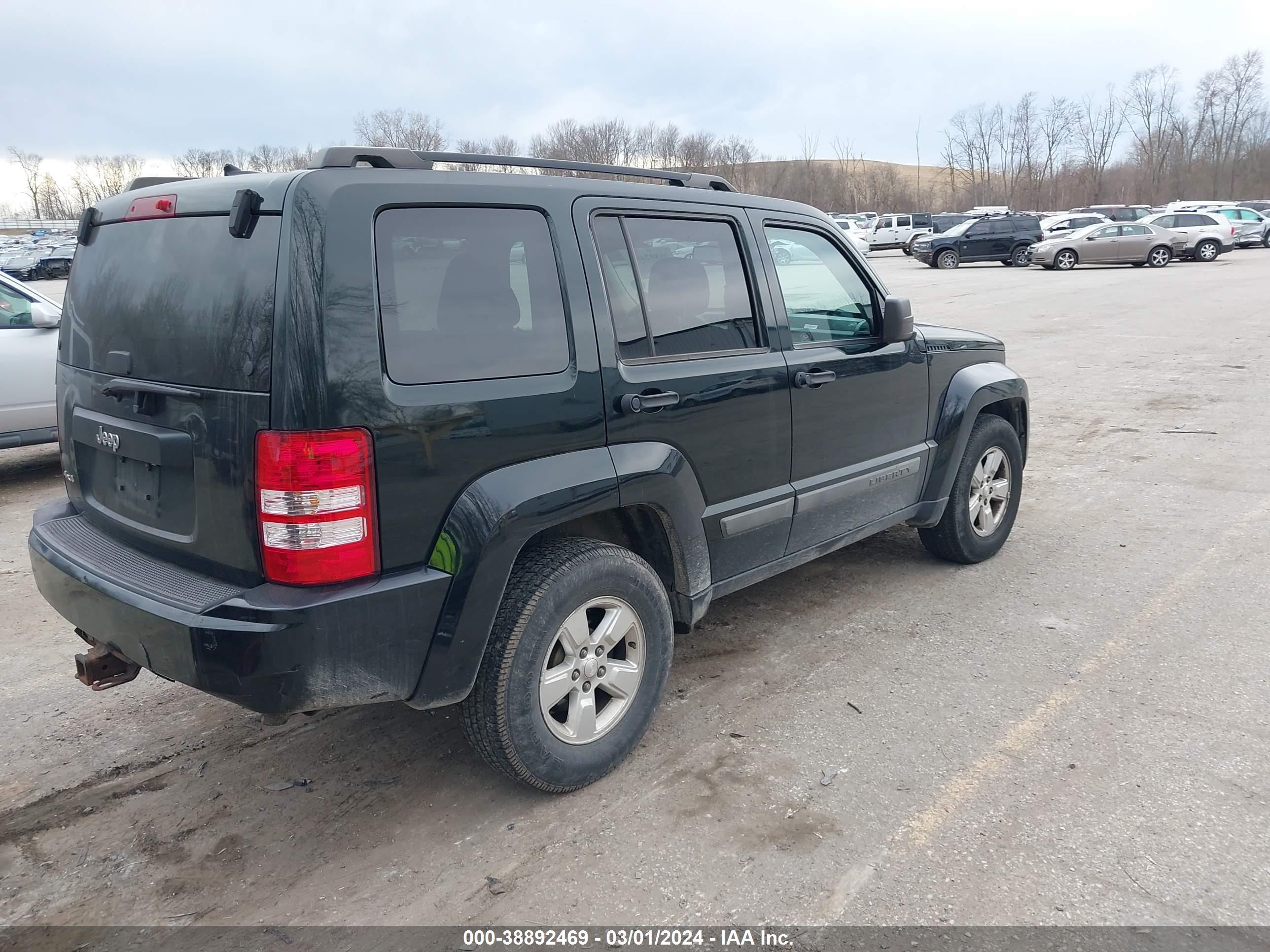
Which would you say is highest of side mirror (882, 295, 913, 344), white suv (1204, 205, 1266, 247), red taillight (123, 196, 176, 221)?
white suv (1204, 205, 1266, 247)

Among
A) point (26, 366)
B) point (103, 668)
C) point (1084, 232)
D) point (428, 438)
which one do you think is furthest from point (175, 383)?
point (1084, 232)

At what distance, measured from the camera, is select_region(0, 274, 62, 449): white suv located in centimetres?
708

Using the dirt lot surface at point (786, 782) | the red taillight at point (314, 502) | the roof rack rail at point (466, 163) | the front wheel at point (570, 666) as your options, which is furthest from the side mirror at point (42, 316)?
the front wheel at point (570, 666)

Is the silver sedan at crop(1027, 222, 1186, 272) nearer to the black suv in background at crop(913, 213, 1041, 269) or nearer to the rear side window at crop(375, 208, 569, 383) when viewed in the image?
the black suv in background at crop(913, 213, 1041, 269)

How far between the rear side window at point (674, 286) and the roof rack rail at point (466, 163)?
0.24 m

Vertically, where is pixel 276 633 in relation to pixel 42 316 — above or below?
below

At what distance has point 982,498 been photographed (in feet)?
17.0

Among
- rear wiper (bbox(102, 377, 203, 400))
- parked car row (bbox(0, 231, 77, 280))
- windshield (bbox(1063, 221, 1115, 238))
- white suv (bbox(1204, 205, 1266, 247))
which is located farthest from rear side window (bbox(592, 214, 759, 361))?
white suv (bbox(1204, 205, 1266, 247))

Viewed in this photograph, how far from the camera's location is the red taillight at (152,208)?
2.96 meters

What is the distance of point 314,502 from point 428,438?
1.16 ft

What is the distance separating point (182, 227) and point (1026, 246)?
107 feet

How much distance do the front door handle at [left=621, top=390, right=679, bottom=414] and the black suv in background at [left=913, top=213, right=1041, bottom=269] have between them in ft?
102

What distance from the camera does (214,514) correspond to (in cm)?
266

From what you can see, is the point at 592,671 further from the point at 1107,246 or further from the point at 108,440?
the point at 1107,246
